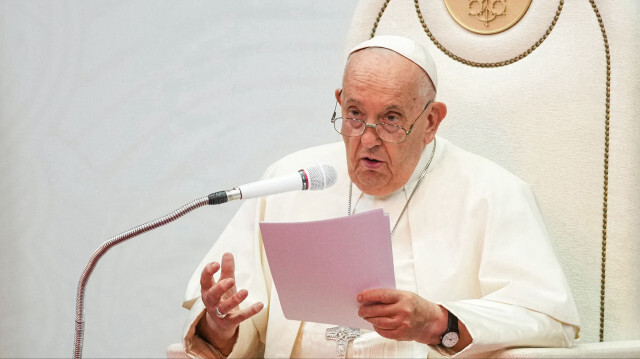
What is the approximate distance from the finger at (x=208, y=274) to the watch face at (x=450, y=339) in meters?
0.66

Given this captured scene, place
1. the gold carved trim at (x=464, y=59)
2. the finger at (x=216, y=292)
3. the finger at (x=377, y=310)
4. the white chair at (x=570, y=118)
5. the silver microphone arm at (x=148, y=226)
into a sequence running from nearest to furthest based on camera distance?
the silver microphone arm at (x=148, y=226) → the finger at (x=377, y=310) → the finger at (x=216, y=292) → the white chair at (x=570, y=118) → the gold carved trim at (x=464, y=59)

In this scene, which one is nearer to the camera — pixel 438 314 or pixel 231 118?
pixel 438 314

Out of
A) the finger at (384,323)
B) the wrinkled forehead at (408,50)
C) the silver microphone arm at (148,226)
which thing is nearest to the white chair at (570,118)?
the wrinkled forehead at (408,50)

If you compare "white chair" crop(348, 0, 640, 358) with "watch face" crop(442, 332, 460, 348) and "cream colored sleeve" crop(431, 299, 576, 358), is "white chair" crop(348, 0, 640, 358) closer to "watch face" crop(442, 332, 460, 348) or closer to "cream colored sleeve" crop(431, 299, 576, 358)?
"cream colored sleeve" crop(431, 299, 576, 358)

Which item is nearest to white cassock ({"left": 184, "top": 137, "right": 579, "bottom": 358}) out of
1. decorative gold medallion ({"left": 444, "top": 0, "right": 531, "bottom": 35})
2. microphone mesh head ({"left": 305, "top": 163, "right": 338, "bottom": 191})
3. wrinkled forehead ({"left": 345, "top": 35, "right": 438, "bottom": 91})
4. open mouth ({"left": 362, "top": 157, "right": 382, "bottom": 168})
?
open mouth ({"left": 362, "top": 157, "right": 382, "bottom": 168})

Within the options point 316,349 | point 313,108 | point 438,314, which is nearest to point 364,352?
point 316,349

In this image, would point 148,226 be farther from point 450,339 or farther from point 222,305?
point 450,339

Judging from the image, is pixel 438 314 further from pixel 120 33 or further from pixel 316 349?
pixel 120 33

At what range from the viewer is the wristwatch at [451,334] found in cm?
260

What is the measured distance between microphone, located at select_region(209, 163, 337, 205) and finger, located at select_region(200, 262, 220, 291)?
389 mm

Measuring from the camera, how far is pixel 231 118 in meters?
4.50

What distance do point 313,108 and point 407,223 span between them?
1.37 m

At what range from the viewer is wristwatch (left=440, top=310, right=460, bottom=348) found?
8.52 feet

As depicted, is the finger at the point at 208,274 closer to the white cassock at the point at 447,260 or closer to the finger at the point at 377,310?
the white cassock at the point at 447,260
